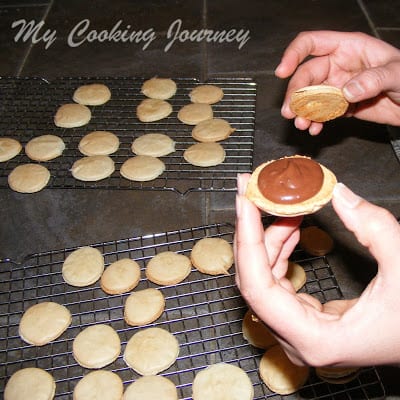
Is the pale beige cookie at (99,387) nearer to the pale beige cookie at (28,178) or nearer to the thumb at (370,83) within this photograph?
the pale beige cookie at (28,178)

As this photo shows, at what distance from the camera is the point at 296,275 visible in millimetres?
1721

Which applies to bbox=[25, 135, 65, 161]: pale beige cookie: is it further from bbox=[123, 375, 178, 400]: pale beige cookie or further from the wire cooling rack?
bbox=[123, 375, 178, 400]: pale beige cookie

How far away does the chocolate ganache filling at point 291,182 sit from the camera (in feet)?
4.00

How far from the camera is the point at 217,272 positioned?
1774mm

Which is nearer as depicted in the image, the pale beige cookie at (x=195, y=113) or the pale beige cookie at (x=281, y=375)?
the pale beige cookie at (x=281, y=375)

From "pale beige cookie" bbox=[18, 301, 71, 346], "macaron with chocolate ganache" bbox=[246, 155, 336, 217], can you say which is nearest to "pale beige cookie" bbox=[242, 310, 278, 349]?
"macaron with chocolate ganache" bbox=[246, 155, 336, 217]

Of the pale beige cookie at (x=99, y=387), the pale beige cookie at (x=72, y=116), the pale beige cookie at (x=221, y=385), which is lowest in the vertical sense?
the pale beige cookie at (x=99, y=387)

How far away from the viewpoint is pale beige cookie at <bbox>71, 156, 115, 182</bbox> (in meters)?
2.16

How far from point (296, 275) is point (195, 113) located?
3.56 feet

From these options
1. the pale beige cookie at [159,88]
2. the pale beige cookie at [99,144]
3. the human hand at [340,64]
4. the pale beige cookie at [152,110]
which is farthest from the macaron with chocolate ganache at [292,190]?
the pale beige cookie at [159,88]

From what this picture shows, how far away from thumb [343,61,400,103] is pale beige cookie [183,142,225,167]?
680 millimetres

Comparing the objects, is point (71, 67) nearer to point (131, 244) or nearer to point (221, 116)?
point (221, 116)

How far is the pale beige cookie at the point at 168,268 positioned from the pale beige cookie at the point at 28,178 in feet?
2.24

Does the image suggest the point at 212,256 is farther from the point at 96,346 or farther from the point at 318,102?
the point at 318,102
